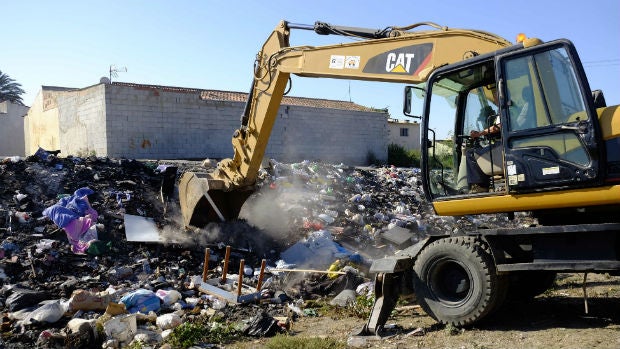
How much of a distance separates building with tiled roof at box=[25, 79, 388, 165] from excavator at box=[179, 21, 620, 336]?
12975mm

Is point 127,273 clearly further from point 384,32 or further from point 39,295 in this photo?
point 384,32

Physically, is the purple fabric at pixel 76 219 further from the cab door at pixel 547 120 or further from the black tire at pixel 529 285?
the cab door at pixel 547 120

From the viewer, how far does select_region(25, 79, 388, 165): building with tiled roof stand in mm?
17828

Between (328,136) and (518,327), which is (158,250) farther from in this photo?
(328,136)

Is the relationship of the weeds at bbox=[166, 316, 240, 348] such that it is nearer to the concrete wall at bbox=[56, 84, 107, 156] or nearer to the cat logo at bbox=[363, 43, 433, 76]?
the cat logo at bbox=[363, 43, 433, 76]

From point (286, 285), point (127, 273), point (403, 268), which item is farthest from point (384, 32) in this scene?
point (127, 273)

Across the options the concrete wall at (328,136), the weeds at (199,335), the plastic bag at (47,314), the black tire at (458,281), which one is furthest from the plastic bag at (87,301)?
the concrete wall at (328,136)

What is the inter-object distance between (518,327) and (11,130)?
36231 mm

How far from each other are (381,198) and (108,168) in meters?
6.22

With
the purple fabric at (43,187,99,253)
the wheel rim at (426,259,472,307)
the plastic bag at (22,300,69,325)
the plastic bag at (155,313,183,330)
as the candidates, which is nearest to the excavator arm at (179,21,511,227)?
the purple fabric at (43,187,99,253)

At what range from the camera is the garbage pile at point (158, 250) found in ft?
19.0

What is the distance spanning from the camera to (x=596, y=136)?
4.41 meters

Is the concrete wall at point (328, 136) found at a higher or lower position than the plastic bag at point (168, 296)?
higher

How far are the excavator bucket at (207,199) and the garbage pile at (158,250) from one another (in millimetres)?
183
